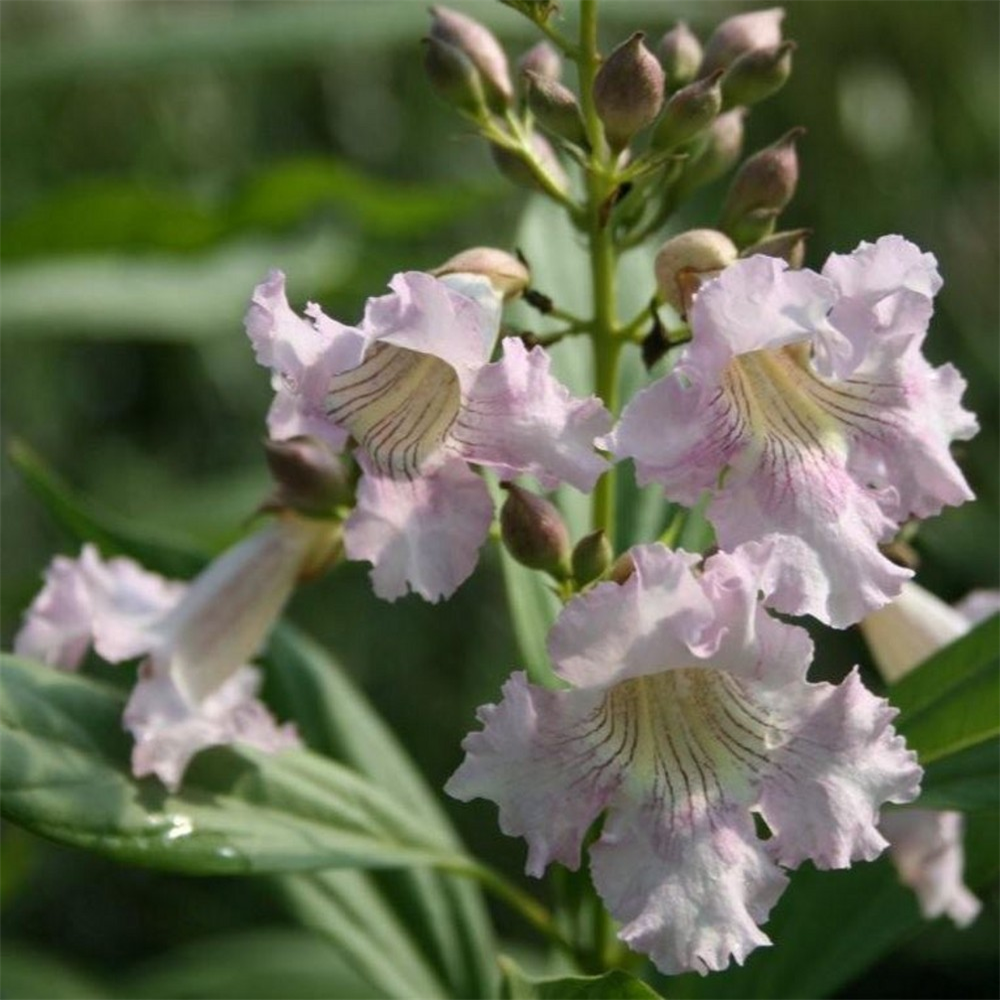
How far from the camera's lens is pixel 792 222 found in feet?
12.6

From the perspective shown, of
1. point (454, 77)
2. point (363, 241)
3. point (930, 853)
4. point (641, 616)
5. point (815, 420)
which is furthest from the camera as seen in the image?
point (363, 241)

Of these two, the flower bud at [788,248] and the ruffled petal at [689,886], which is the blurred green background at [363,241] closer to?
the flower bud at [788,248]

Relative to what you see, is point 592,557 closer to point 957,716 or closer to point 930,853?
point 957,716

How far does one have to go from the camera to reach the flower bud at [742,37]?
4.43ft

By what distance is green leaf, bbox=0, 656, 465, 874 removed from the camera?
123 cm

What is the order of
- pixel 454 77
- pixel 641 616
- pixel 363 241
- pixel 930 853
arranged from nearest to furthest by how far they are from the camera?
pixel 641 616
pixel 454 77
pixel 930 853
pixel 363 241

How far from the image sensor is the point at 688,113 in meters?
1.23

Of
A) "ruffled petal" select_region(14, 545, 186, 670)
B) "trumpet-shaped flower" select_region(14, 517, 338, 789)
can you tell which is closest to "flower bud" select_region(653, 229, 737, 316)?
"trumpet-shaped flower" select_region(14, 517, 338, 789)

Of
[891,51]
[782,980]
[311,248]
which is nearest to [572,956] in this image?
[782,980]

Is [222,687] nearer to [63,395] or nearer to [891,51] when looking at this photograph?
[63,395]

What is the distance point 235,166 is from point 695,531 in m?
2.59

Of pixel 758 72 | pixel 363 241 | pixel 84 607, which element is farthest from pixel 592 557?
pixel 363 241

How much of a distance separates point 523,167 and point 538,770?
40cm

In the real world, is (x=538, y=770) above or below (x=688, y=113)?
below
